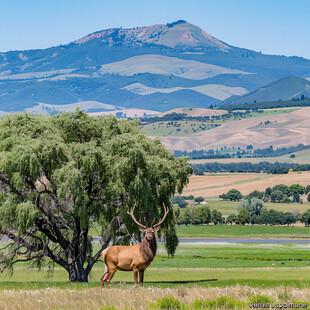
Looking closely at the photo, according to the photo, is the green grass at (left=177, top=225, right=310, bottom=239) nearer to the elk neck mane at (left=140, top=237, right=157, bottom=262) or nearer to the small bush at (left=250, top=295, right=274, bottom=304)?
the elk neck mane at (left=140, top=237, right=157, bottom=262)

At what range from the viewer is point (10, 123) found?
1676 inches

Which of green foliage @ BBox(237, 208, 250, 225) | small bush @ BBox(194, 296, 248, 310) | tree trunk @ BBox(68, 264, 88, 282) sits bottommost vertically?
green foliage @ BBox(237, 208, 250, 225)

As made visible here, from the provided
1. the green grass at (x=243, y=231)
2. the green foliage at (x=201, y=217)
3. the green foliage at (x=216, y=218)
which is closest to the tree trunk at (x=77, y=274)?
the green grass at (x=243, y=231)

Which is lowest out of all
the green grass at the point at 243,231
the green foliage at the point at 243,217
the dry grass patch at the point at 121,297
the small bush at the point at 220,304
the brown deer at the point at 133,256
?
the green grass at the point at 243,231

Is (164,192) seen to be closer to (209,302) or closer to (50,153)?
(50,153)

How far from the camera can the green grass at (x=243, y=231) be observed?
139750 mm

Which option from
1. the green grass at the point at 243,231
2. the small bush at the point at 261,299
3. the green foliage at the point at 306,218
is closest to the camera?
the small bush at the point at 261,299

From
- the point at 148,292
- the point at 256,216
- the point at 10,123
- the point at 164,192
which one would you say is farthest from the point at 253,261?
the point at 256,216

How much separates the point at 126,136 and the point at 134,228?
5555 mm

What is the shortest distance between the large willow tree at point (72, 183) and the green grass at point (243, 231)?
315 ft

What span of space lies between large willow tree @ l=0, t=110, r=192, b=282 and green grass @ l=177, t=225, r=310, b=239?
96.1 m

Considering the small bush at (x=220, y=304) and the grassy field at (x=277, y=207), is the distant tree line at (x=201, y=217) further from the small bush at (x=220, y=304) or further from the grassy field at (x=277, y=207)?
the small bush at (x=220, y=304)

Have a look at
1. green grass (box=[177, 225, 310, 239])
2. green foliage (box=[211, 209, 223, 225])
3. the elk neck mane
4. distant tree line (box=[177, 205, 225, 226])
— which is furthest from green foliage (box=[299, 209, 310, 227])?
the elk neck mane

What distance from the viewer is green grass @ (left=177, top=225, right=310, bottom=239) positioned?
140 metres
